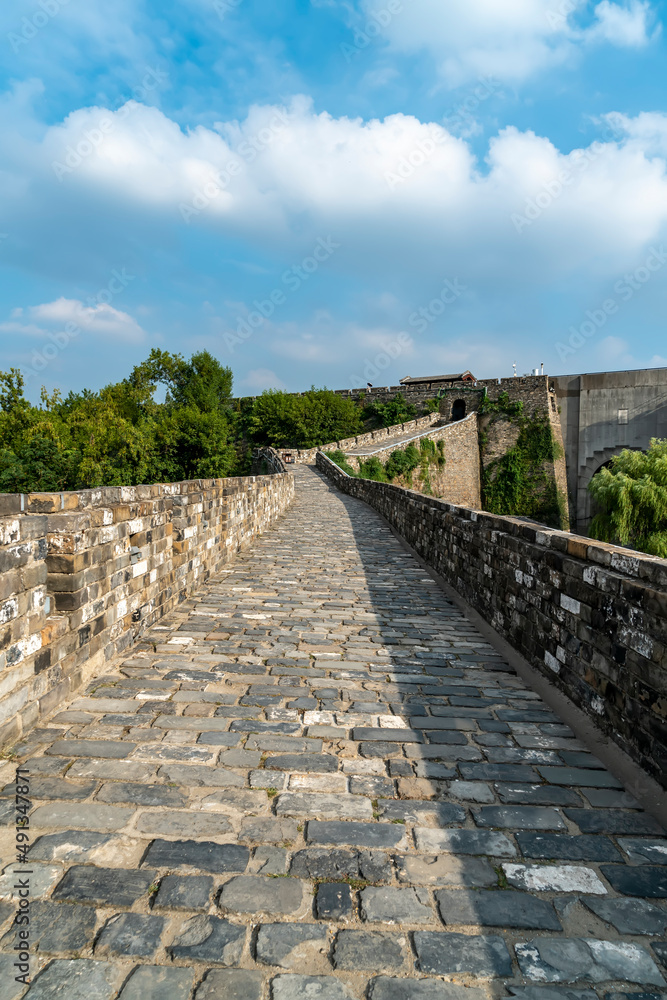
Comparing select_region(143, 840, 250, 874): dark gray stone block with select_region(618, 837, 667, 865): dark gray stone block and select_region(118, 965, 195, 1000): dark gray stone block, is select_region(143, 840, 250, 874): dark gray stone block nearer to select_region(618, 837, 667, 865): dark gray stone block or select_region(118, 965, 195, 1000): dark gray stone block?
select_region(118, 965, 195, 1000): dark gray stone block

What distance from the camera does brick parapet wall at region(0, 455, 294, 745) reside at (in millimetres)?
→ 2855

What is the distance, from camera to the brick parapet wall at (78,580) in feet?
9.37

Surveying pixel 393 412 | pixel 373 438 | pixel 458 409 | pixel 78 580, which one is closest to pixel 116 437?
pixel 373 438

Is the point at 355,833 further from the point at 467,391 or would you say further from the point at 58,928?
the point at 467,391

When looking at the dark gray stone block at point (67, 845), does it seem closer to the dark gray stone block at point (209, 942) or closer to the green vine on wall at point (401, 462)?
the dark gray stone block at point (209, 942)

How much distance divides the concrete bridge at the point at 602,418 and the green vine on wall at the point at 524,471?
1570mm

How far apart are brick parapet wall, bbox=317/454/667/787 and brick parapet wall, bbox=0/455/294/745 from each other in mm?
3182

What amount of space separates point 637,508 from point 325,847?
72.0 feet

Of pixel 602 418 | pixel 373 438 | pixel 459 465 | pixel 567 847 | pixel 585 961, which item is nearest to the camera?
pixel 585 961

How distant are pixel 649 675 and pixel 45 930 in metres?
2.65

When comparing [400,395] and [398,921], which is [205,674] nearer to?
[398,921]

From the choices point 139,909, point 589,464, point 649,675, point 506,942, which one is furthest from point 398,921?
point 589,464

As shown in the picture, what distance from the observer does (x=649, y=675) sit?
2.63m

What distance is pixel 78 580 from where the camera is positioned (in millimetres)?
3625
